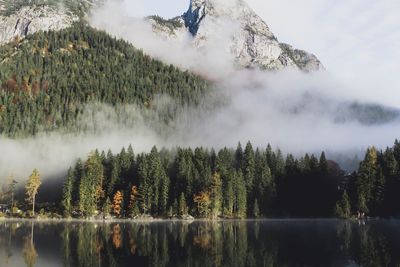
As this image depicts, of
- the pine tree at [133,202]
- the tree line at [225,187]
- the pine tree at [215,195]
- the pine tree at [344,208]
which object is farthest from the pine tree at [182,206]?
the pine tree at [344,208]

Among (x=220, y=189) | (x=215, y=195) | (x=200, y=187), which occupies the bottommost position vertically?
(x=215, y=195)

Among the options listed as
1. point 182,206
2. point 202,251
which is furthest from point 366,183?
point 202,251

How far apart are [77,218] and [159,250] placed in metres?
110

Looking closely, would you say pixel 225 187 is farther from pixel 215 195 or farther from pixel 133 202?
pixel 133 202

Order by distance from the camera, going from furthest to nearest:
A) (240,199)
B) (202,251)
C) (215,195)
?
(240,199)
(215,195)
(202,251)

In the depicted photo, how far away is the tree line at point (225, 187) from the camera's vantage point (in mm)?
168750

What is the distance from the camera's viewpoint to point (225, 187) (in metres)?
174

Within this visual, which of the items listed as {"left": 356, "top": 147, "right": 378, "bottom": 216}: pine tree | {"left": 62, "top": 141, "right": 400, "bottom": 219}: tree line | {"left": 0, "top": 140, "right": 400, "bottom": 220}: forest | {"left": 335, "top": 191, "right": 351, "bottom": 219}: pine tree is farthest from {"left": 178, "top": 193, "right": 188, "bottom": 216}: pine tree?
{"left": 356, "top": 147, "right": 378, "bottom": 216}: pine tree

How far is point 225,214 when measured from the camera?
17338 centimetres

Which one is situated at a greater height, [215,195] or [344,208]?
[215,195]

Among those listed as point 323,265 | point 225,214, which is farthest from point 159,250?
point 225,214

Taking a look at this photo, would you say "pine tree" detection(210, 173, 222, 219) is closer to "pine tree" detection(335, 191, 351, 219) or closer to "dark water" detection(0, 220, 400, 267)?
"pine tree" detection(335, 191, 351, 219)

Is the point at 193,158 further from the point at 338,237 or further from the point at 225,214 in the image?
the point at 338,237

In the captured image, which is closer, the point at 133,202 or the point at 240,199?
the point at 240,199
